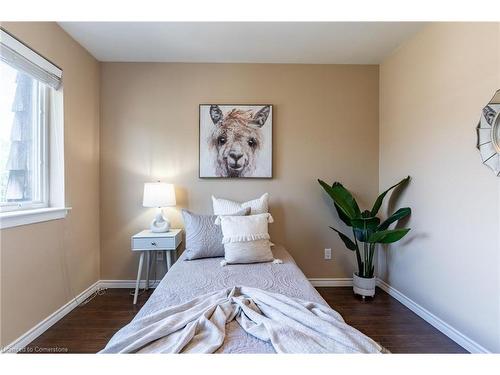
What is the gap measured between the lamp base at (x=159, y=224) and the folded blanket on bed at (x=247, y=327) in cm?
130

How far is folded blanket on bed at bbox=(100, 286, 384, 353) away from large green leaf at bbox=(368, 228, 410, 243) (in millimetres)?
1261

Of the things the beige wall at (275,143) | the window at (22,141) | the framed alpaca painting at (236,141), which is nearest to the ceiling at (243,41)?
the beige wall at (275,143)

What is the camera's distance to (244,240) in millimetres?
2041

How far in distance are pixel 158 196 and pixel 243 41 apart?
1.75m

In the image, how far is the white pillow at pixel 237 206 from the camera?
2443 millimetres

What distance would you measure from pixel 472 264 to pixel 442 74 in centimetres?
149

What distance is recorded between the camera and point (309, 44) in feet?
7.67

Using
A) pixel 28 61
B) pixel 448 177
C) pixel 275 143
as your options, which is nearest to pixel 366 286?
pixel 448 177

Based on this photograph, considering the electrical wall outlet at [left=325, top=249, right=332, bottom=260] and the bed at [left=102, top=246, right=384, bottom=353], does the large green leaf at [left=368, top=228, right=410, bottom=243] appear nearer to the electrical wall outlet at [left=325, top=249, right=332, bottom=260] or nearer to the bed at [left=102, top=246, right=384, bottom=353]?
the electrical wall outlet at [left=325, top=249, right=332, bottom=260]

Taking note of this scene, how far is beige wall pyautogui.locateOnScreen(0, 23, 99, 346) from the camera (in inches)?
64.1

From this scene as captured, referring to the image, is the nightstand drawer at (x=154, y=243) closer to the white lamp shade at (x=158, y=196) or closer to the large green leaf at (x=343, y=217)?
the white lamp shade at (x=158, y=196)

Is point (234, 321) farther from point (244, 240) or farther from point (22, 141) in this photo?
point (22, 141)

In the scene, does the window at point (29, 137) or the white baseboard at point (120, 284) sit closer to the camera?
the window at point (29, 137)
